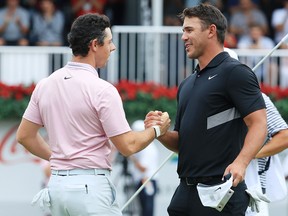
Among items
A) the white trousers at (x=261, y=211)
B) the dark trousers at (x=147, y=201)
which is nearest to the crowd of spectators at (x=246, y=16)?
the dark trousers at (x=147, y=201)

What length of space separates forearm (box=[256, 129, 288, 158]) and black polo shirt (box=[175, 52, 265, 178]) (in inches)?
25.1

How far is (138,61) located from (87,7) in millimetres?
1376

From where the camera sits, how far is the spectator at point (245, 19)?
17594mm

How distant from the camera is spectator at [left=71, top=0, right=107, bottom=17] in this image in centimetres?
1770

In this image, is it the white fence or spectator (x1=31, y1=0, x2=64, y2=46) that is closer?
the white fence

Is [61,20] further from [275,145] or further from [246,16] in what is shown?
[275,145]

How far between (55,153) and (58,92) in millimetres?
403

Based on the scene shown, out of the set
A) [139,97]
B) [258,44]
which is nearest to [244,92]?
[139,97]

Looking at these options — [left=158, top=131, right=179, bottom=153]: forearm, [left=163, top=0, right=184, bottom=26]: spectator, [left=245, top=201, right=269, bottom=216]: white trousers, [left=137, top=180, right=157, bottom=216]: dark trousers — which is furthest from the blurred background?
[left=158, top=131, right=179, bottom=153]: forearm

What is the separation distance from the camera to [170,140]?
297 inches

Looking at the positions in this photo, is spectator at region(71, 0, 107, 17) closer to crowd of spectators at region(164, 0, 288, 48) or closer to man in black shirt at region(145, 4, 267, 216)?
crowd of spectators at region(164, 0, 288, 48)

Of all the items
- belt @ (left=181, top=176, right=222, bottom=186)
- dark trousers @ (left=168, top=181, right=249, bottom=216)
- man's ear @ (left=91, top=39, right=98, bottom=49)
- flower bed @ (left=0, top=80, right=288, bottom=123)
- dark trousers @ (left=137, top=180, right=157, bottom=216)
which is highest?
man's ear @ (left=91, top=39, right=98, bottom=49)

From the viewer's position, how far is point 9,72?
673 inches

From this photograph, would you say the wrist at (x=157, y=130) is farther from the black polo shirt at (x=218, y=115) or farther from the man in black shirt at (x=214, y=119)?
the black polo shirt at (x=218, y=115)
